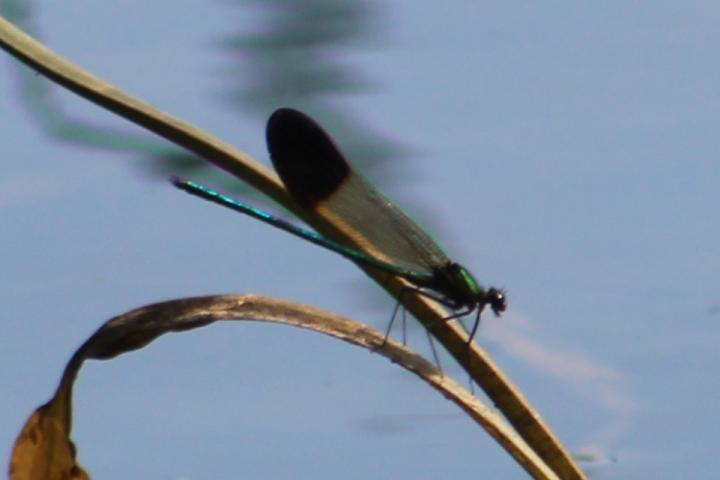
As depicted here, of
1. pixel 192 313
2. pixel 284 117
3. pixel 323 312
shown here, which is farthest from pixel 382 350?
pixel 284 117

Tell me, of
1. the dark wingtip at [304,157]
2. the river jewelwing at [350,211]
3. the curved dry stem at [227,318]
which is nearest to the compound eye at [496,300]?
the river jewelwing at [350,211]

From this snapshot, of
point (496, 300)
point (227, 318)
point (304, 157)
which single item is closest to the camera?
point (227, 318)

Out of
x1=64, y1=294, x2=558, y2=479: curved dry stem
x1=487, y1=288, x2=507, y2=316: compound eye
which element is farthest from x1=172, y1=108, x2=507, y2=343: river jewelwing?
x1=64, y1=294, x2=558, y2=479: curved dry stem

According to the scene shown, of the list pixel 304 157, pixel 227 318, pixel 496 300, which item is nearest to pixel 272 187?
pixel 227 318

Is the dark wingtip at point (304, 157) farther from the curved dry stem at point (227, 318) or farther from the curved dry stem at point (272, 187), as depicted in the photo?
the curved dry stem at point (227, 318)

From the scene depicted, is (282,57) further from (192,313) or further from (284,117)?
(192,313)

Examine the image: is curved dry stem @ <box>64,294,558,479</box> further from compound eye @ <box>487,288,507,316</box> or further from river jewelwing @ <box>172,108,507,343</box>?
compound eye @ <box>487,288,507,316</box>

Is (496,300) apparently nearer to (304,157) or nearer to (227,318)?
(304,157)

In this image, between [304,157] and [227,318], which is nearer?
[227,318]
